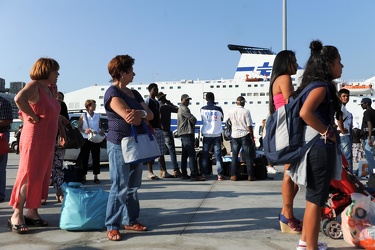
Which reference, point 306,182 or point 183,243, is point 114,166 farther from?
point 306,182

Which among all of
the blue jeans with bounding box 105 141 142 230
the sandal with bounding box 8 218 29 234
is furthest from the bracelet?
the sandal with bounding box 8 218 29 234

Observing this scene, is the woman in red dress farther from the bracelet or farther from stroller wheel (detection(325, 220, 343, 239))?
stroller wheel (detection(325, 220, 343, 239))

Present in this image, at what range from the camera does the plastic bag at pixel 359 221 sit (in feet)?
11.7

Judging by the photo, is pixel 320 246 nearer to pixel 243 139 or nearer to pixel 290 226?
pixel 290 226

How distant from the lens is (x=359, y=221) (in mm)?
3646

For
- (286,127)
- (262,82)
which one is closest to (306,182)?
(286,127)

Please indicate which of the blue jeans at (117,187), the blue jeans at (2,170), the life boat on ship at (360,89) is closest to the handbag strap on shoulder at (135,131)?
the blue jeans at (117,187)

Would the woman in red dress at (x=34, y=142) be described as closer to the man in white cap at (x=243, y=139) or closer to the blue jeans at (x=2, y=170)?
the blue jeans at (x=2, y=170)

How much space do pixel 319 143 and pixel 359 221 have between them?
94 centimetres

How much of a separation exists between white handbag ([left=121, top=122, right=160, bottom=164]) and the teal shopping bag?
64cm

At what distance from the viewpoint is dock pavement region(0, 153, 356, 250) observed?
3.74m

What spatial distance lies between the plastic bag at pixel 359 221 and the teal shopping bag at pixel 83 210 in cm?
221

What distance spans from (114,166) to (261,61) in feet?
131

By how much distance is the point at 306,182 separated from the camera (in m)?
3.22
